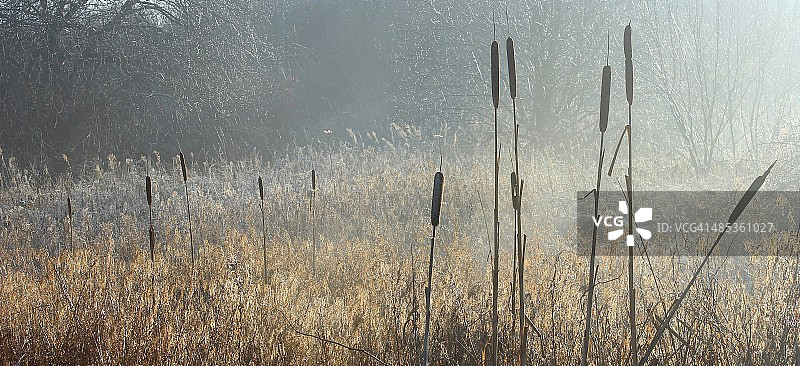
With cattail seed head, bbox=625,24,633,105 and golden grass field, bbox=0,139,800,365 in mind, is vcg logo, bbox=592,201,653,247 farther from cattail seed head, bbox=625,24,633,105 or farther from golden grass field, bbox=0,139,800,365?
cattail seed head, bbox=625,24,633,105

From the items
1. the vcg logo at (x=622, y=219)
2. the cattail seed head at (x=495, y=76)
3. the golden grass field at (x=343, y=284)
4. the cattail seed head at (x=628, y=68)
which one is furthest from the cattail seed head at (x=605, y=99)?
the vcg logo at (x=622, y=219)

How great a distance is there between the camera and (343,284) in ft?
12.9

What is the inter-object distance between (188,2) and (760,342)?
414 inches

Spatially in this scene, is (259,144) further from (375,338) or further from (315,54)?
(375,338)

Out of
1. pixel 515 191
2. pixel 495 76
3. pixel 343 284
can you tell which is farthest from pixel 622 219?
pixel 495 76

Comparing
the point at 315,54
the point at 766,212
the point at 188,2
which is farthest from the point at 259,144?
the point at 766,212

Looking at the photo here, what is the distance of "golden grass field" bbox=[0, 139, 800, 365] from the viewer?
2.18 m

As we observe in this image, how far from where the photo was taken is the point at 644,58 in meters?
11.5

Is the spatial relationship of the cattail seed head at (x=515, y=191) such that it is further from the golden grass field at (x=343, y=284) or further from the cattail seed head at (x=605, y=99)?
the golden grass field at (x=343, y=284)

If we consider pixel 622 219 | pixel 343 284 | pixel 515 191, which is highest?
pixel 515 191

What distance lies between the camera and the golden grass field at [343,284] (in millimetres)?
2184

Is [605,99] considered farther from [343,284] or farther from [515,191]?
[343,284]

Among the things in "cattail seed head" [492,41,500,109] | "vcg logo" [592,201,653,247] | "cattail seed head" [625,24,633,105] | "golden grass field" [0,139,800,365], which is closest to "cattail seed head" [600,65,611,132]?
"cattail seed head" [625,24,633,105]

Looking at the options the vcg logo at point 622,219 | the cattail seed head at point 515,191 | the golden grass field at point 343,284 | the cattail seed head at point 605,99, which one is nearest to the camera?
the cattail seed head at point 605,99
